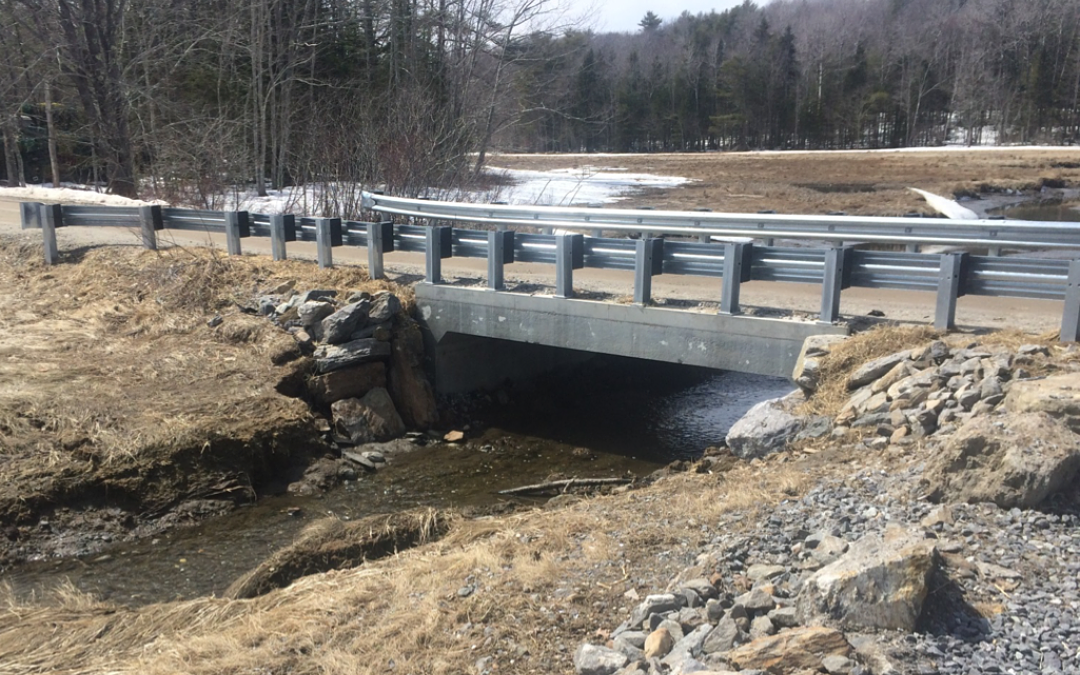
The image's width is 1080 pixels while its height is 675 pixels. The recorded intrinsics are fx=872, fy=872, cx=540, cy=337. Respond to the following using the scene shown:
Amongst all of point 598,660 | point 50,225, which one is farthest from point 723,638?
point 50,225

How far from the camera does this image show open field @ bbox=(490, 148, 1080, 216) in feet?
102

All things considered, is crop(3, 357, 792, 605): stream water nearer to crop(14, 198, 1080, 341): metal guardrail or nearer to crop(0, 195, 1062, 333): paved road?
crop(0, 195, 1062, 333): paved road

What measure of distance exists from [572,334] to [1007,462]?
19.2ft

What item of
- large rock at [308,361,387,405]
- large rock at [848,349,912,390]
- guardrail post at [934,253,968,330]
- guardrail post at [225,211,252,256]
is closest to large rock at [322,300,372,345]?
large rock at [308,361,387,405]

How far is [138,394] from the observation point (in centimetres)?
965

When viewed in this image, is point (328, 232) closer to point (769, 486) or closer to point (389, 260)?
point (389, 260)

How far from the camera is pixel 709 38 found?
106625 millimetres

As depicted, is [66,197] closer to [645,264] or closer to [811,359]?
[645,264]

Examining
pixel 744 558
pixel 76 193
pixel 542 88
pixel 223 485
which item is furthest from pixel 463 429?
pixel 542 88

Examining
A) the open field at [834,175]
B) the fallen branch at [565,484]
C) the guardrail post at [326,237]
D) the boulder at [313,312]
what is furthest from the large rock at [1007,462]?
the open field at [834,175]

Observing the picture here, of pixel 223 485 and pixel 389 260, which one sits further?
pixel 389 260

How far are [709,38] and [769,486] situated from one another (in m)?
109

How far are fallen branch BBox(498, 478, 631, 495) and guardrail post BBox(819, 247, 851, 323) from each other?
2.58m

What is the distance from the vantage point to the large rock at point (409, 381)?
11094 mm
